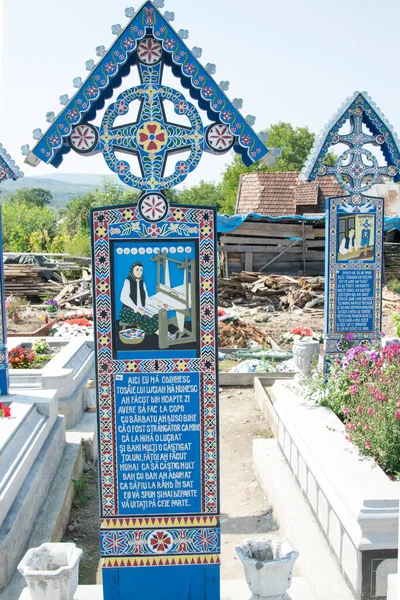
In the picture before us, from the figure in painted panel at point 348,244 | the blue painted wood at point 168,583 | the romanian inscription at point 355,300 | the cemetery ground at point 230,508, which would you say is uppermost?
the figure in painted panel at point 348,244

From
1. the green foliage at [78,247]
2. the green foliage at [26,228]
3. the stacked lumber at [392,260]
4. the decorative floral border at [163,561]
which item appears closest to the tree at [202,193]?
the green foliage at [26,228]

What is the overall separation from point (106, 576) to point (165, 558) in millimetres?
409

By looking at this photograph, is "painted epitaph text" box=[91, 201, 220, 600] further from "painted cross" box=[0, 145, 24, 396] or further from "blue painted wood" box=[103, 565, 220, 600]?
"painted cross" box=[0, 145, 24, 396]

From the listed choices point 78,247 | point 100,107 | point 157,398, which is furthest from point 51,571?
point 78,247

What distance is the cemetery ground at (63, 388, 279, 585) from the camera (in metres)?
5.61

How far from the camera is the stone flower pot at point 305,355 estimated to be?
7.84 metres

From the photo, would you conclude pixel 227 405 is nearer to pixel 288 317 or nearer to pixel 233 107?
pixel 233 107

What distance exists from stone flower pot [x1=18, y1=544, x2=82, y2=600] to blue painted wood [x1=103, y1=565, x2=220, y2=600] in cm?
48

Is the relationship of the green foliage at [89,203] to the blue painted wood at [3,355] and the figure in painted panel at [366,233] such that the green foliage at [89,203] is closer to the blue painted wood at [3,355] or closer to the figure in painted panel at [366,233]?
the figure in painted panel at [366,233]

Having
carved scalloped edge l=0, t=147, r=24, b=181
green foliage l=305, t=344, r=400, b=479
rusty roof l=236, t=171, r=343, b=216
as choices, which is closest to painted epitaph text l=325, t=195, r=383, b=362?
green foliage l=305, t=344, r=400, b=479

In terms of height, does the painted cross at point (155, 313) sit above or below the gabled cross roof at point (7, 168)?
below

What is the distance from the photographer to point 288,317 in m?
19.3

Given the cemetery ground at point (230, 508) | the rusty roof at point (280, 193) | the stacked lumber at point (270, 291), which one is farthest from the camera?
the rusty roof at point (280, 193)

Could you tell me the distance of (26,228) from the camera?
51469 millimetres
